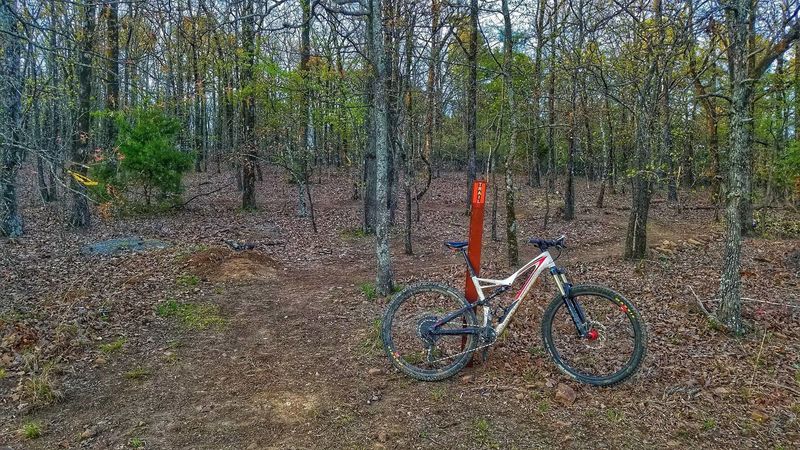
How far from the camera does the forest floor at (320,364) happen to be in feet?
12.3

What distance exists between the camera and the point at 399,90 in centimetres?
1031

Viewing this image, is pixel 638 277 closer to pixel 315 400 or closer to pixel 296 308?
pixel 296 308

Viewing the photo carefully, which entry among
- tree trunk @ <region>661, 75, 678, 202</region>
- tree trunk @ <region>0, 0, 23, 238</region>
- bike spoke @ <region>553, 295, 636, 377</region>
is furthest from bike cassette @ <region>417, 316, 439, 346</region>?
tree trunk @ <region>661, 75, 678, 202</region>

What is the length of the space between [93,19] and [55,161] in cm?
935

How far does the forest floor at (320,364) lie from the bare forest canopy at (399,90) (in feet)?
3.45

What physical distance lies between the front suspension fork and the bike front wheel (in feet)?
0.09

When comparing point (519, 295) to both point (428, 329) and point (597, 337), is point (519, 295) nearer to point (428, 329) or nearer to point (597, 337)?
point (597, 337)

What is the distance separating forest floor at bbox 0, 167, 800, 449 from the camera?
376 cm

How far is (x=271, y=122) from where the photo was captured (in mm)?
15367

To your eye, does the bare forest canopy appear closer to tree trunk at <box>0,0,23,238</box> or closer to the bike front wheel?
tree trunk at <box>0,0,23,238</box>

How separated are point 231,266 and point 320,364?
450cm

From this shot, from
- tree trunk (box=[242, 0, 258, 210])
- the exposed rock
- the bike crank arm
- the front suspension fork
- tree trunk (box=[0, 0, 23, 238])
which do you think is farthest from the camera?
tree trunk (box=[242, 0, 258, 210])

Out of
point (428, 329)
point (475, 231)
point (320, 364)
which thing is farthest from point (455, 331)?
point (320, 364)

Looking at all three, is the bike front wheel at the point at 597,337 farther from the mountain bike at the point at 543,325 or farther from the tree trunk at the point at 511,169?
the tree trunk at the point at 511,169
